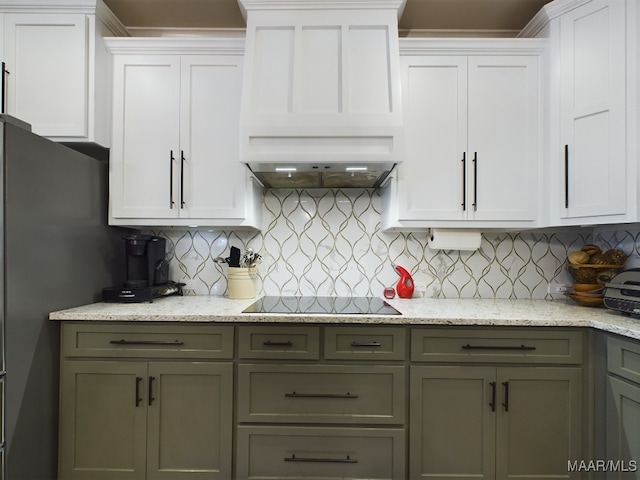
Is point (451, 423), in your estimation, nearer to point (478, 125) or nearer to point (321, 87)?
point (478, 125)

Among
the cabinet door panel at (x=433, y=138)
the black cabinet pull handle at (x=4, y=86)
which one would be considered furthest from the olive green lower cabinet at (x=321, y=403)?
the black cabinet pull handle at (x=4, y=86)

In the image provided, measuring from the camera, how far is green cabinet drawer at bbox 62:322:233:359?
65.7 inches

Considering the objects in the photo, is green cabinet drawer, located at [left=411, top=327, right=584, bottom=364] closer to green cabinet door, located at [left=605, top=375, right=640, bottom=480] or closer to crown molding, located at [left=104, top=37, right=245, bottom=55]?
green cabinet door, located at [left=605, top=375, right=640, bottom=480]

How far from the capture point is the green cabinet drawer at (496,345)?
1.64m

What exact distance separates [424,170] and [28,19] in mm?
2357

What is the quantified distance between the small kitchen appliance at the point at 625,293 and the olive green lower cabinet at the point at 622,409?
237 mm

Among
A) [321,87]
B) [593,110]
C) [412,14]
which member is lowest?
[593,110]

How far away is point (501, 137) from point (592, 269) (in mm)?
959

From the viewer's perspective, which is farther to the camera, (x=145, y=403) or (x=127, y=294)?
(x=127, y=294)

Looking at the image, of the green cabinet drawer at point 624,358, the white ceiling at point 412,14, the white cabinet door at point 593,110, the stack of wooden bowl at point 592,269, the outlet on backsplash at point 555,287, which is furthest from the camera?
the outlet on backsplash at point 555,287

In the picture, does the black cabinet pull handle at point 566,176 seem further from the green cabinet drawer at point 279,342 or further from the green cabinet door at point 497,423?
the green cabinet drawer at point 279,342

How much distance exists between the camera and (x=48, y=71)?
191cm

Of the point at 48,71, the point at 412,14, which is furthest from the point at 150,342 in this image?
the point at 412,14

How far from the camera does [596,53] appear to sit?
1.81 m
